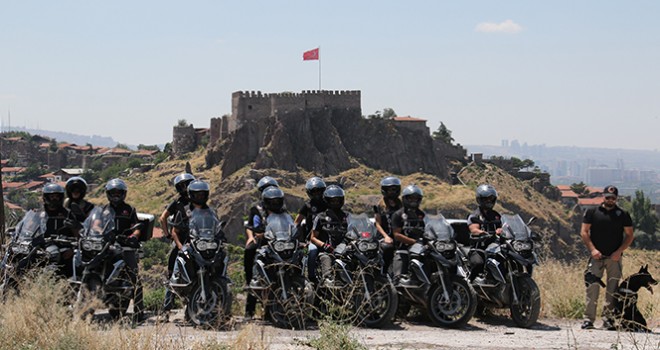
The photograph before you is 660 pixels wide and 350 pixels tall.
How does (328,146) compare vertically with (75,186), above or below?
above

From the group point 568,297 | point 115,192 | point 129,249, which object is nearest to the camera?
point 129,249

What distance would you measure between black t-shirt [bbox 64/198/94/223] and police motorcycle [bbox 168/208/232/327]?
5.43 ft

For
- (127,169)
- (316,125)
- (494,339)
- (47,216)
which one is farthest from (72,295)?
(127,169)

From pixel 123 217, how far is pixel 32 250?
3.91 ft

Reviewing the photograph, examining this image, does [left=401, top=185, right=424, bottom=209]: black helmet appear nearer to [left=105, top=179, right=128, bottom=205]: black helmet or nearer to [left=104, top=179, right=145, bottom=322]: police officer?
[left=104, top=179, right=145, bottom=322]: police officer

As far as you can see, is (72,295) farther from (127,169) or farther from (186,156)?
(127,169)

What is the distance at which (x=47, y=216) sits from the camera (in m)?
12.4

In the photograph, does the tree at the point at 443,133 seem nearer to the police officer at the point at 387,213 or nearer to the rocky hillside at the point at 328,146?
the rocky hillside at the point at 328,146

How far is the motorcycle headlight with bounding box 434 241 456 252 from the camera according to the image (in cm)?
1171

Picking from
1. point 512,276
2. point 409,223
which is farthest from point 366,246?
point 512,276

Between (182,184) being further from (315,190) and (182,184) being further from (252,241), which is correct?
(315,190)

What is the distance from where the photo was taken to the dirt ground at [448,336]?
32.4 ft

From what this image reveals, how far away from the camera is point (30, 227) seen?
39.8 feet

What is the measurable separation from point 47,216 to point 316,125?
100 meters
